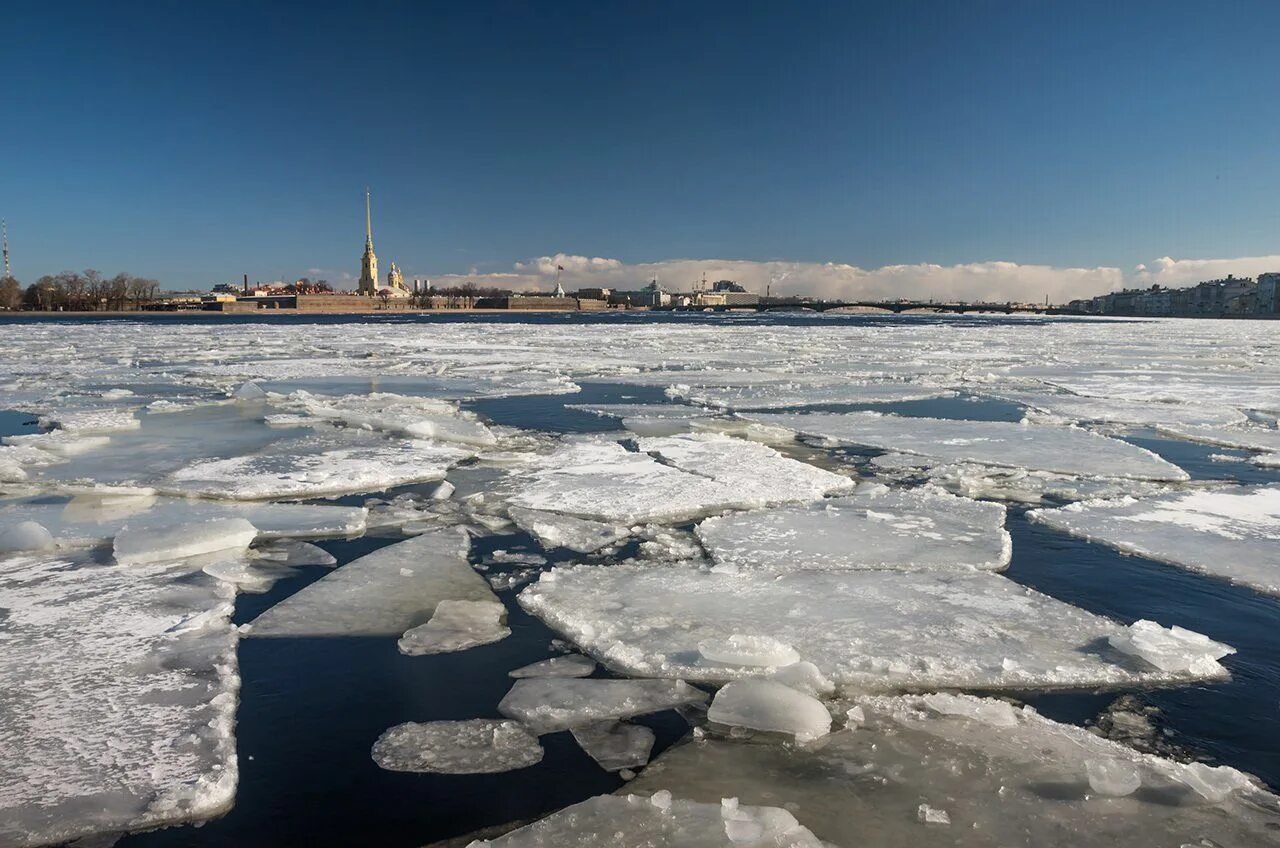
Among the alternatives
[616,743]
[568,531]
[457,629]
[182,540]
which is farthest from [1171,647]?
[182,540]

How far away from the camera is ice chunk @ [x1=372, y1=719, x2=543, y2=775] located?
6.72ft

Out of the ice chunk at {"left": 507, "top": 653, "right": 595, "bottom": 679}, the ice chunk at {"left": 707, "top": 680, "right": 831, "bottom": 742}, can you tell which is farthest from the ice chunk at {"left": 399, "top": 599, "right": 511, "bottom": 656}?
the ice chunk at {"left": 707, "top": 680, "right": 831, "bottom": 742}

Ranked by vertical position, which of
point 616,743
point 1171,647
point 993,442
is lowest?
point 616,743

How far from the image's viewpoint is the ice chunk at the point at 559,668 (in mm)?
2531

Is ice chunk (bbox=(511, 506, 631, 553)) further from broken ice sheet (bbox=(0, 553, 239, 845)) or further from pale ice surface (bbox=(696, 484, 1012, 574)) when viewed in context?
broken ice sheet (bbox=(0, 553, 239, 845))

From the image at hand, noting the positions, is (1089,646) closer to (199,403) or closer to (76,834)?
(76,834)

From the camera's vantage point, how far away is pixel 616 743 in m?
2.16

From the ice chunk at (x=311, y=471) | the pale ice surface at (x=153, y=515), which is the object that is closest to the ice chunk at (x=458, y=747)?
the pale ice surface at (x=153, y=515)

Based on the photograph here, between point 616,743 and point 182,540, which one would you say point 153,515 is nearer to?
point 182,540

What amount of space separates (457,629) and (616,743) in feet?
3.10

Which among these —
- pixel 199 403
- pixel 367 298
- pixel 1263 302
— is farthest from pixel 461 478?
pixel 1263 302

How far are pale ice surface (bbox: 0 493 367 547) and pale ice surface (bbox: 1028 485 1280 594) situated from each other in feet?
12.6

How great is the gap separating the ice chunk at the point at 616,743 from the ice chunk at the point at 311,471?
316 cm

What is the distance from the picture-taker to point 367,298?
111 m
